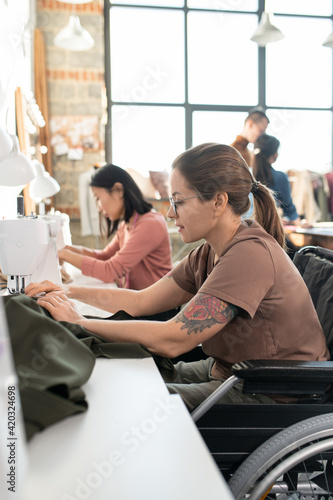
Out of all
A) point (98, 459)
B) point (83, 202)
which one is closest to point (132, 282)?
point (98, 459)

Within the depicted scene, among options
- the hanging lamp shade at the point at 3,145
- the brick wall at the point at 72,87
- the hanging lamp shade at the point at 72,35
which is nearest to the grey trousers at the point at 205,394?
the hanging lamp shade at the point at 3,145

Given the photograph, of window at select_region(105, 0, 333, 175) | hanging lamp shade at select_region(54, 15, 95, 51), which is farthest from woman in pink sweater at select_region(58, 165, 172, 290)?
window at select_region(105, 0, 333, 175)

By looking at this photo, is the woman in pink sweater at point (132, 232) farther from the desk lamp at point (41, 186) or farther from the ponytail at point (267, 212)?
the ponytail at point (267, 212)

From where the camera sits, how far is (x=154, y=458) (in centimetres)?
62

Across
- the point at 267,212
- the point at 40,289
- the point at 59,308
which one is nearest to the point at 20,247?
the point at 40,289

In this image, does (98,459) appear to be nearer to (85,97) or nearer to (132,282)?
(132,282)

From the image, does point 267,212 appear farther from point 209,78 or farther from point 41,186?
point 209,78

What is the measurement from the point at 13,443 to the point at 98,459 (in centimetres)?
14

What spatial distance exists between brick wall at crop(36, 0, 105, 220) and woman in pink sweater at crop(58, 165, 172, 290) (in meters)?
2.79

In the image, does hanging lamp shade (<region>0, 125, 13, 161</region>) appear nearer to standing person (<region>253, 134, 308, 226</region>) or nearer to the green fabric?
the green fabric

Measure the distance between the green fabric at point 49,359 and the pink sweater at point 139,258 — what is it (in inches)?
48.7

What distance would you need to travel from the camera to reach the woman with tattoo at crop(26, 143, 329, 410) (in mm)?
1112

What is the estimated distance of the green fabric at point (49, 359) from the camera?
0.71 metres

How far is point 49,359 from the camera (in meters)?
0.82
